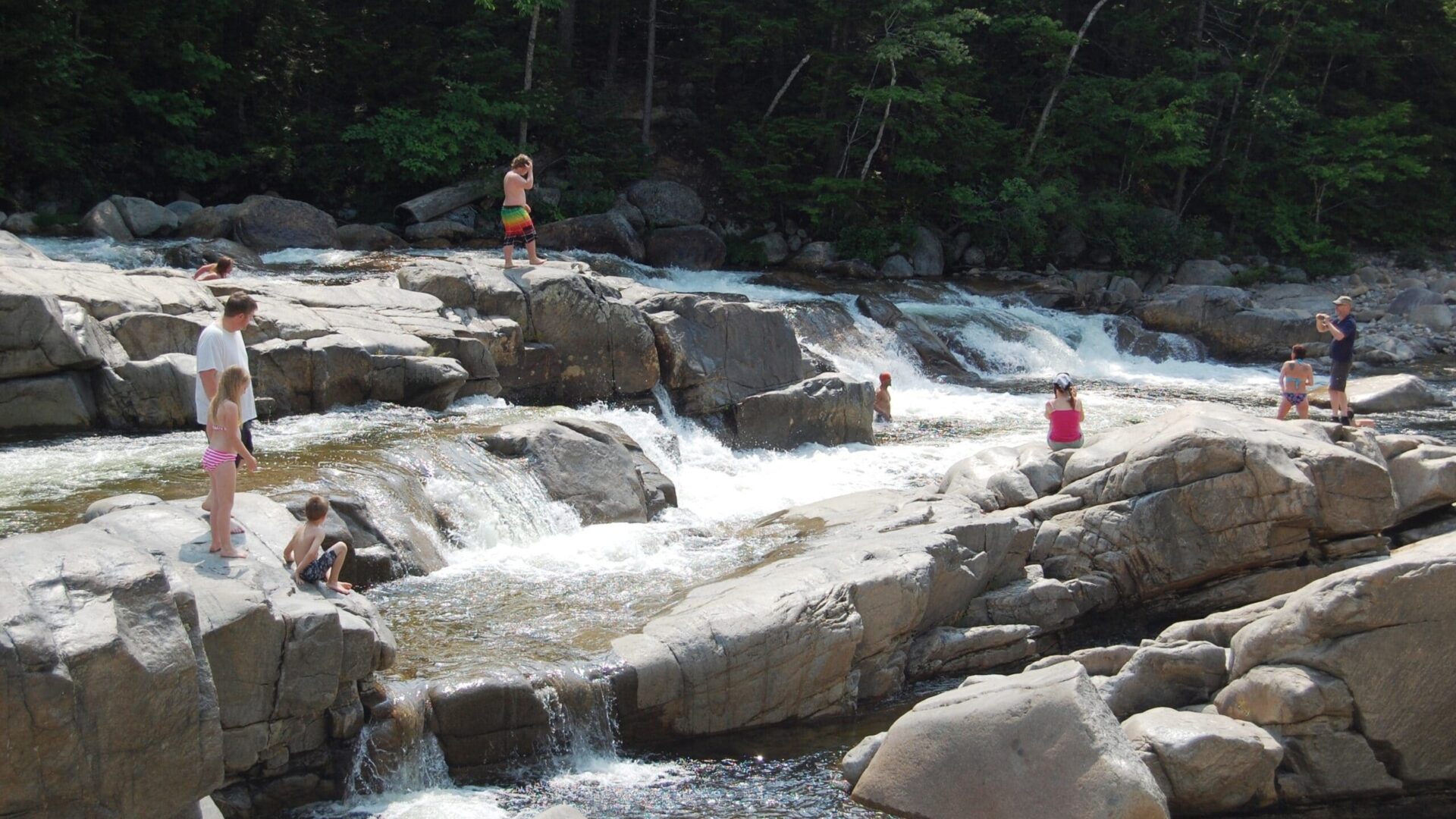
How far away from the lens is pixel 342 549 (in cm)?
734

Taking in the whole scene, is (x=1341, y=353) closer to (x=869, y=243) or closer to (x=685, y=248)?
(x=869, y=243)

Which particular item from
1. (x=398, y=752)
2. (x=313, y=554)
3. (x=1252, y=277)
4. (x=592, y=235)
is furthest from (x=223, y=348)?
(x=1252, y=277)

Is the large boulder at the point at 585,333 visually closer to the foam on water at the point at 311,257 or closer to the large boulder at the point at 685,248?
the foam on water at the point at 311,257

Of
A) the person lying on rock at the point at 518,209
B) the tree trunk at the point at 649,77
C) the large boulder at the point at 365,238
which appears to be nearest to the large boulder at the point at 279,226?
the large boulder at the point at 365,238

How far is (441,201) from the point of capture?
22750mm

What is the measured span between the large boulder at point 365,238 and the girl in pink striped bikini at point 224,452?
537 inches

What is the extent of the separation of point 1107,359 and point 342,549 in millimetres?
17978

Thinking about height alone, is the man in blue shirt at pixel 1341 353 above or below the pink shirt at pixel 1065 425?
above

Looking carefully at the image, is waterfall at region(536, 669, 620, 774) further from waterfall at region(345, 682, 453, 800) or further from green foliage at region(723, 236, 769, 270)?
green foliage at region(723, 236, 769, 270)

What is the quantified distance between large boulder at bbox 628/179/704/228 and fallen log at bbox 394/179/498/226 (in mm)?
3230

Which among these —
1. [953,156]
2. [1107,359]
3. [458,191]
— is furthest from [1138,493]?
[953,156]

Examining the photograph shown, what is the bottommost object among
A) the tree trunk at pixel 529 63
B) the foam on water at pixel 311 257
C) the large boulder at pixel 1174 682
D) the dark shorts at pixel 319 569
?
the large boulder at pixel 1174 682

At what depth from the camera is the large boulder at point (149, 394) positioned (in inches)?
440

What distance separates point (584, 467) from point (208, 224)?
10893 millimetres
